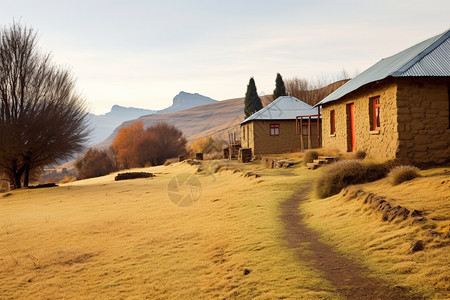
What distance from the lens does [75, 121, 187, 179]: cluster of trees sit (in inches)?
2082

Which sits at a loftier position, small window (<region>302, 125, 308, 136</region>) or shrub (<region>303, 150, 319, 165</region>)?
small window (<region>302, 125, 308, 136</region>)

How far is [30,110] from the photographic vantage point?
2345 centimetres

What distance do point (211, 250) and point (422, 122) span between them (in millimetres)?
9441

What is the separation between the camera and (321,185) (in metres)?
11.2

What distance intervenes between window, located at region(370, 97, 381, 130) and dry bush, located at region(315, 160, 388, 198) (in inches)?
149

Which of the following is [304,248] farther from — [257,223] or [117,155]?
[117,155]

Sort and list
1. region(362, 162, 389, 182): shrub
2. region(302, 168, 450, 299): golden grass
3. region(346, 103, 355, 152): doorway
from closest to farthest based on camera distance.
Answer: region(302, 168, 450, 299): golden grass
region(362, 162, 389, 182): shrub
region(346, 103, 355, 152): doorway

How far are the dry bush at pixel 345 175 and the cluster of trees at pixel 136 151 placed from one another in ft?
138

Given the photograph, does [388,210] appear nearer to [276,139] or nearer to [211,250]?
[211,250]

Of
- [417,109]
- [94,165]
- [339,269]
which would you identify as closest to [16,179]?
[417,109]

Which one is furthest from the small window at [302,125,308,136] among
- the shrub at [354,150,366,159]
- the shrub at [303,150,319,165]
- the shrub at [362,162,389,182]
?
the shrub at [362,162,389,182]

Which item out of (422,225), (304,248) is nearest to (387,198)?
(422,225)

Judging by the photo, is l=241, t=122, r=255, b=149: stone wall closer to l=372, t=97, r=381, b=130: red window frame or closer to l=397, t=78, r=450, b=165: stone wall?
l=372, t=97, r=381, b=130: red window frame

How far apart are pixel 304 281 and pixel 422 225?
2.36m
